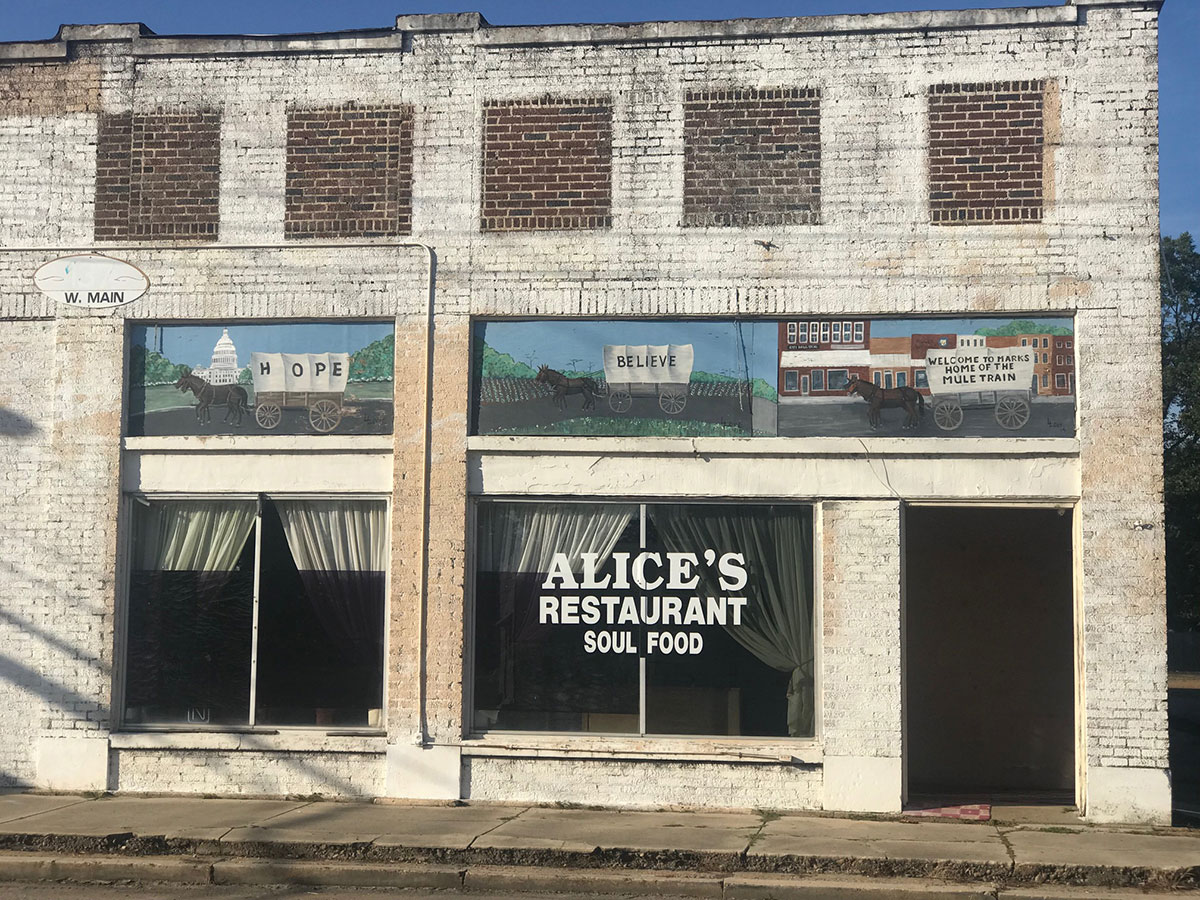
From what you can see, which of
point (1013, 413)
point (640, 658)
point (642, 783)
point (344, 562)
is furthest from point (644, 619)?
point (1013, 413)

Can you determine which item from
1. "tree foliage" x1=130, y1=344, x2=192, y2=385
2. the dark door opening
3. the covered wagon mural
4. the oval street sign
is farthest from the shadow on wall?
the dark door opening

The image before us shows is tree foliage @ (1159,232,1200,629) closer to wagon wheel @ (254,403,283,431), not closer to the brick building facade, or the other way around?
the brick building facade

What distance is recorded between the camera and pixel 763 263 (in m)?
11.2

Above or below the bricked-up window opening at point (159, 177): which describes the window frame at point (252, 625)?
below

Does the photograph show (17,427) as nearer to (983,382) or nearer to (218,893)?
(218,893)

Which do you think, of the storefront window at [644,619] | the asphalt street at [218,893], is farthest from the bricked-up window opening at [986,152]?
the asphalt street at [218,893]

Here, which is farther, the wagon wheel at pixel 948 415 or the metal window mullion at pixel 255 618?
the metal window mullion at pixel 255 618

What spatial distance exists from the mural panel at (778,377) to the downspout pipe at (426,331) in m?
0.43

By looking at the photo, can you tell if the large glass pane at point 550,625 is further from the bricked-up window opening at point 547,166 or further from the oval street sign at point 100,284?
the oval street sign at point 100,284

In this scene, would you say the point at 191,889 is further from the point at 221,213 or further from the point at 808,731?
the point at 221,213

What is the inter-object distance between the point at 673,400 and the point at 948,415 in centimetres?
237

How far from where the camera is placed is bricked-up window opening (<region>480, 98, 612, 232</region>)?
37.6ft

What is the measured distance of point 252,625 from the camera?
11531 mm

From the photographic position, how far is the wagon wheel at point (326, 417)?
37.9 ft
